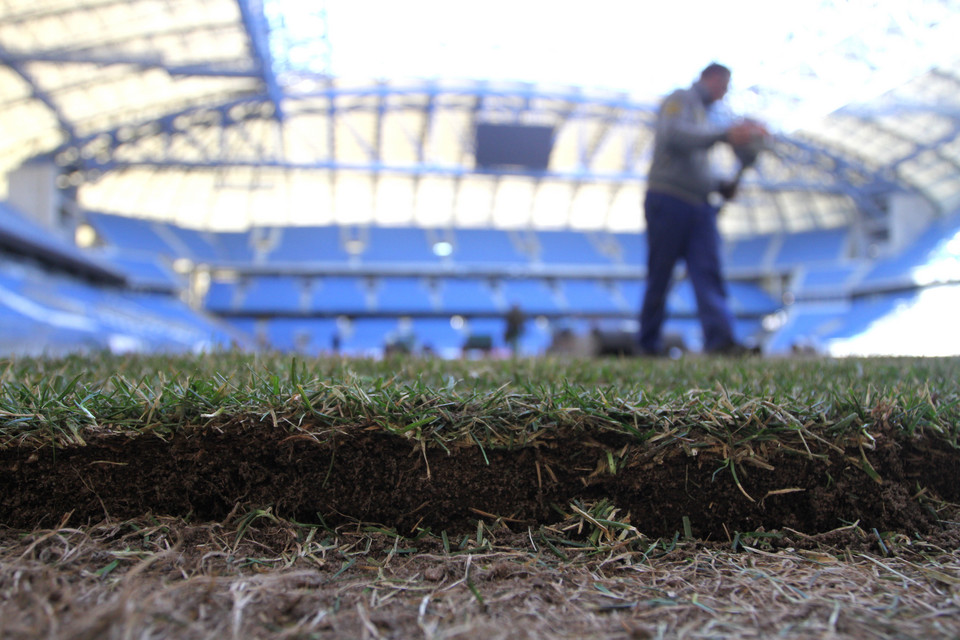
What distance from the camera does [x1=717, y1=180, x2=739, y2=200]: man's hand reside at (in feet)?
13.0

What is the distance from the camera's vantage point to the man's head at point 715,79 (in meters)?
3.82

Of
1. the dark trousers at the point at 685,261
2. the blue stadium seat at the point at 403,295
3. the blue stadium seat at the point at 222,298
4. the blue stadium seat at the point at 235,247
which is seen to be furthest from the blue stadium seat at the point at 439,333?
the dark trousers at the point at 685,261

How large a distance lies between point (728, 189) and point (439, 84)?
50.3ft

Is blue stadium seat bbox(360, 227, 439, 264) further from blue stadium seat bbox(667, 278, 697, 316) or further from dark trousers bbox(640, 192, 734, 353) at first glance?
dark trousers bbox(640, 192, 734, 353)

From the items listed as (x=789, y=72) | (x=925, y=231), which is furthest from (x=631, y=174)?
(x=925, y=231)

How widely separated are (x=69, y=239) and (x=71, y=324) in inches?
373

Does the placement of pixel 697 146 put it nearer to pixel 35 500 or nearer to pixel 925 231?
pixel 35 500

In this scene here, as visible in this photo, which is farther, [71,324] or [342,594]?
[71,324]

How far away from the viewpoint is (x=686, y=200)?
12.7 feet

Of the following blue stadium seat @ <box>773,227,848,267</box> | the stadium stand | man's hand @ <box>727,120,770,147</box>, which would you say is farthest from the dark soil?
blue stadium seat @ <box>773,227,848,267</box>

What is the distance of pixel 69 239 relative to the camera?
66.4ft

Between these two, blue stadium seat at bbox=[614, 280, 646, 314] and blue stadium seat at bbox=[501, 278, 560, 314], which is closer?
blue stadium seat at bbox=[501, 278, 560, 314]

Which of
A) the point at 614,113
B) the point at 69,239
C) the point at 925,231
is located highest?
the point at 614,113

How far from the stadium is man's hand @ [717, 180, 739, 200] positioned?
1.20m
